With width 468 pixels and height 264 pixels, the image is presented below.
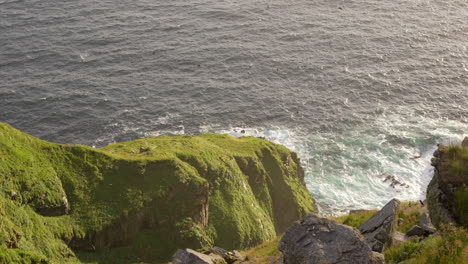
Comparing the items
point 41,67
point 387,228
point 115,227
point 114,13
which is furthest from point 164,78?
→ point 387,228

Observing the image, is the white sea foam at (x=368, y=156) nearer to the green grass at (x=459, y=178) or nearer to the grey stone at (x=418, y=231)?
the grey stone at (x=418, y=231)

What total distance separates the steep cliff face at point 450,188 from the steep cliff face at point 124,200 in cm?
2654

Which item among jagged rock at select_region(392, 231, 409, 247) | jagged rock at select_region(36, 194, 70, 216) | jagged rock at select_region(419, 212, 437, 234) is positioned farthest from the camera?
jagged rock at select_region(36, 194, 70, 216)

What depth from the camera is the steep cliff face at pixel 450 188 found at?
22.6m

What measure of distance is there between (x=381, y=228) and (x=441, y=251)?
761 centimetres

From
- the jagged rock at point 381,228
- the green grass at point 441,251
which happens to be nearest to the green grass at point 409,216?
the jagged rock at point 381,228

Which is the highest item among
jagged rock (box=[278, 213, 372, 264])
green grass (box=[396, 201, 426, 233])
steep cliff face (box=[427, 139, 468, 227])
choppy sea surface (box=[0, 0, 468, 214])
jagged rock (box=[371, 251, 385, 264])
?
steep cliff face (box=[427, 139, 468, 227])

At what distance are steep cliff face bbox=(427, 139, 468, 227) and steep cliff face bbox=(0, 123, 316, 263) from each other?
2654 centimetres

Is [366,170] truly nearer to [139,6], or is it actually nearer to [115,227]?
[115,227]

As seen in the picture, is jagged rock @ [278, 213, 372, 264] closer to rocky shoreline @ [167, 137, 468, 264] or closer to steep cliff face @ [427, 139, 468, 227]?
rocky shoreline @ [167, 137, 468, 264]

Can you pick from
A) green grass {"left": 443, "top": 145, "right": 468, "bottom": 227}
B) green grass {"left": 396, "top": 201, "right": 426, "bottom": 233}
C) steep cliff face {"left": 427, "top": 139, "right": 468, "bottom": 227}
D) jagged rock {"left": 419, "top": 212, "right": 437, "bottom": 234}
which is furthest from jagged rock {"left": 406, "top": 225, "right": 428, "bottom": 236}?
green grass {"left": 443, "top": 145, "right": 468, "bottom": 227}

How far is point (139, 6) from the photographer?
5507 inches

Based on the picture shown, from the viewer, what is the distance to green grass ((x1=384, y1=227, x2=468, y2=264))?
60.7 feet

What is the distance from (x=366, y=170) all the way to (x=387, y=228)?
56.3m
